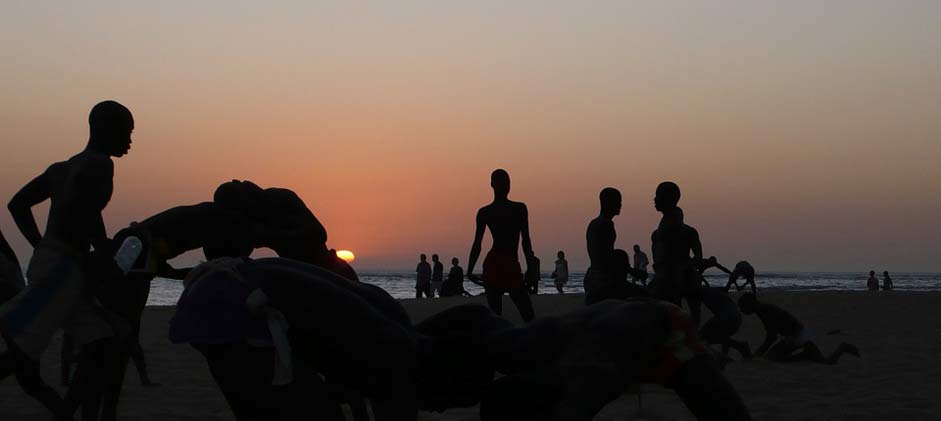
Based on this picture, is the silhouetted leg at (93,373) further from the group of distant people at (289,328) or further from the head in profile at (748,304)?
the head in profile at (748,304)

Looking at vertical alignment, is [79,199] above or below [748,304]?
above

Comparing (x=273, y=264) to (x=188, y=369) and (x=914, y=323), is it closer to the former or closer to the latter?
(x=188, y=369)

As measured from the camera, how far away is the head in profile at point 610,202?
795 cm

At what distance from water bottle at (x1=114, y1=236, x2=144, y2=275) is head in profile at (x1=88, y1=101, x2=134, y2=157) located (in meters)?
0.65

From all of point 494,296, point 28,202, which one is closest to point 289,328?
point 28,202

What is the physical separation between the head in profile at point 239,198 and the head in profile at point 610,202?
3.94 metres

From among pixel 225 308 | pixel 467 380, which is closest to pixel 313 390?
pixel 225 308

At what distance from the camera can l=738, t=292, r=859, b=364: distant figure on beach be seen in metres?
10.3

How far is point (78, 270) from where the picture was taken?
5.19 meters

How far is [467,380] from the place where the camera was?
11.9 feet

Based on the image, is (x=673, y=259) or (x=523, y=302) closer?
(x=523, y=302)

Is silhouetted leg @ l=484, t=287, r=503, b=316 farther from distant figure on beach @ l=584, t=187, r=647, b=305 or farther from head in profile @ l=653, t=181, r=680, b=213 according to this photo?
head in profile @ l=653, t=181, r=680, b=213

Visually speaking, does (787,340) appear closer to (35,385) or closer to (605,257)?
(605,257)

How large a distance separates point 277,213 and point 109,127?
127 cm
